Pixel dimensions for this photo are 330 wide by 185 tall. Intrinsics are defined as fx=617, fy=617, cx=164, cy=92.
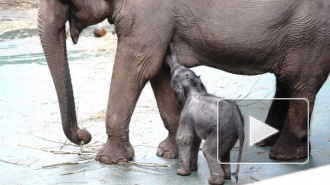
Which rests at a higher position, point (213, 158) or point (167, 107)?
point (213, 158)

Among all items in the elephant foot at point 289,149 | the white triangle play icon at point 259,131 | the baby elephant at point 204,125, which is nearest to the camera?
the baby elephant at point 204,125

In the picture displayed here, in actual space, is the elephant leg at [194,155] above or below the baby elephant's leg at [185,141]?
below

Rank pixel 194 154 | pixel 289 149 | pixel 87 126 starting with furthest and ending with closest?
pixel 87 126, pixel 289 149, pixel 194 154

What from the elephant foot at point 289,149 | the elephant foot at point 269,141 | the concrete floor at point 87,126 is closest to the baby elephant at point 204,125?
the concrete floor at point 87,126

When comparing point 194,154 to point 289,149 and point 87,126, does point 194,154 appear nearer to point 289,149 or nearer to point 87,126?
point 289,149

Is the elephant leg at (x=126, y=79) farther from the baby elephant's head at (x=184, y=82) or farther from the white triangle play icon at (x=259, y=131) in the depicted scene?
the white triangle play icon at (x=259, y=131)

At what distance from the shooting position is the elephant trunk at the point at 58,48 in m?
4.08

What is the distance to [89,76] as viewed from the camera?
7.20 m

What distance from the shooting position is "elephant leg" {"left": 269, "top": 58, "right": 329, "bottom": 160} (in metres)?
4.12

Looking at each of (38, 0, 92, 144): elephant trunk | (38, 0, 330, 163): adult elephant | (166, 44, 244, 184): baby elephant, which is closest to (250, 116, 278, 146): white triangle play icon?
(38, 0, 330, 163): adult elephant

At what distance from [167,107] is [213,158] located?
2.92ft

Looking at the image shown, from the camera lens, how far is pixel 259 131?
4879 mm

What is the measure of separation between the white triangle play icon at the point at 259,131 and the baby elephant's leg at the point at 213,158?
829 mm
